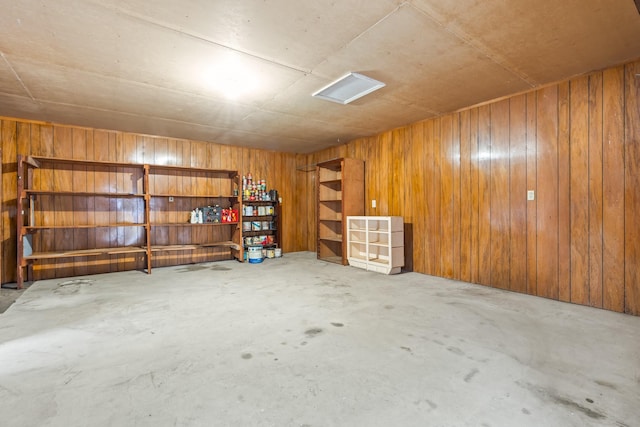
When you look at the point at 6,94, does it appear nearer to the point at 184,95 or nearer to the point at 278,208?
the point at 184,95

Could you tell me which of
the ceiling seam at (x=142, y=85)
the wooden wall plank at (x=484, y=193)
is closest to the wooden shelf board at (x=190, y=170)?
the ceiling seam at (x=142, y=85)

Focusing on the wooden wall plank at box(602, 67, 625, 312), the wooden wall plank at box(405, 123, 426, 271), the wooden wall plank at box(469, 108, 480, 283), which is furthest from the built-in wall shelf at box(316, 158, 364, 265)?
the wooden wall plank at box(602, 67, 625, 312)

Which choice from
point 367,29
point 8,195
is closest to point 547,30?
point 367,29

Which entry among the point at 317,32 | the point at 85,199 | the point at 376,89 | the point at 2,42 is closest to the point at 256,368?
the point at 317,32

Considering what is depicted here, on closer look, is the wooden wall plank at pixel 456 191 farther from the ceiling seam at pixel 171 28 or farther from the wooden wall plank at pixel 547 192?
the ceiling seam at pixel 171 28

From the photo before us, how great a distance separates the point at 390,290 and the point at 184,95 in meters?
3.53

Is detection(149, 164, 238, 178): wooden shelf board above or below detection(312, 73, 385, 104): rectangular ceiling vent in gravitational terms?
below

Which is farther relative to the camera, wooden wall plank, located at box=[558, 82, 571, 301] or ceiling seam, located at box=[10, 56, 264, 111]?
wooden wall plank, located at box=[558, 82, 571, 301]

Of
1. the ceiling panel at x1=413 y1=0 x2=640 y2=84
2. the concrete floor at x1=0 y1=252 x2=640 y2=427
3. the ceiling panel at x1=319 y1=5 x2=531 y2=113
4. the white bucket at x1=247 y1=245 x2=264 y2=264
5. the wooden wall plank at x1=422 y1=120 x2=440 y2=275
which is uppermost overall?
the ceiling panel at x1=319 y1=5 x2=531 y2=113

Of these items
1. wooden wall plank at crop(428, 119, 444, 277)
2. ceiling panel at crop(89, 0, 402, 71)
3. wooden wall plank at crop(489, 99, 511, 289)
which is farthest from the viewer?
wooden wall plank at crop(428, 119, 444, 277)

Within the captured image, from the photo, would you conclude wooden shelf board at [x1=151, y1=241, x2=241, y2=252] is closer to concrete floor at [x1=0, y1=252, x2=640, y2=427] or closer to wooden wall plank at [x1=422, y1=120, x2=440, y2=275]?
concrete floor at [x1=0, y1=252, x2=640, y2=427]

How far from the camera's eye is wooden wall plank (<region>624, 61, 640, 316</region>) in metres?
2.87

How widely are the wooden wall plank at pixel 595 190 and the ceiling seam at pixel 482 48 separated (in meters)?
0.56

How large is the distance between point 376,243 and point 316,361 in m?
3.15
